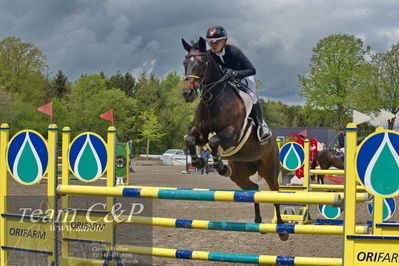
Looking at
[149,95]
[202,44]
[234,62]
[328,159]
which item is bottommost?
[328,159]

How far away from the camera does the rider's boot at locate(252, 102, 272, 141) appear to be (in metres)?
4.91

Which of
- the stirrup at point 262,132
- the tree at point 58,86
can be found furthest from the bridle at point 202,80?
the tree at point 58,86

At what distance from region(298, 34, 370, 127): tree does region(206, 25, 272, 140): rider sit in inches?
1336

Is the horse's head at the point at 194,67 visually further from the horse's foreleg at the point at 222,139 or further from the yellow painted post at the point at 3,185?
the yellow painted post at the point at 3,185

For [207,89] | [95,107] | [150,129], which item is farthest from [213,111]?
[150,129]

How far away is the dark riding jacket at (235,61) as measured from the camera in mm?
4898

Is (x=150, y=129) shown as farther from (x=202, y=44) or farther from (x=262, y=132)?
(x=202, y=44)

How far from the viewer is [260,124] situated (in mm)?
4973

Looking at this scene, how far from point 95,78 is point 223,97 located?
44.6 metres

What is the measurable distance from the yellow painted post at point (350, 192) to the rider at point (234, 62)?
204cm

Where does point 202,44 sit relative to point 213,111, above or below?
above

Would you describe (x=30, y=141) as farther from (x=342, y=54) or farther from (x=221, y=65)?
(x=342, y=54)

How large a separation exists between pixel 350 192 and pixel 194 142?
75.8 inches

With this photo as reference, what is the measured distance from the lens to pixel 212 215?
9.48m
